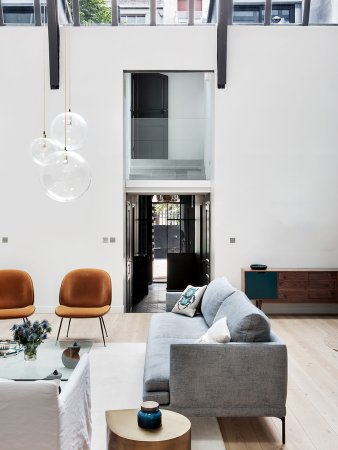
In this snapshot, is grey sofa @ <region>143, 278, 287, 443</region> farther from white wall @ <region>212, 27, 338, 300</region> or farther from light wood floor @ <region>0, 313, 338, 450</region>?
white wall @ <region>212, 27, 338, 300</region>

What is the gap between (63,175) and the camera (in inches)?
155

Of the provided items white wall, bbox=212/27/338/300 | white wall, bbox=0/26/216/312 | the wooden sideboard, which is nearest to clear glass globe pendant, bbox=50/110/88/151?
white wall, bbox=0/26/216/312

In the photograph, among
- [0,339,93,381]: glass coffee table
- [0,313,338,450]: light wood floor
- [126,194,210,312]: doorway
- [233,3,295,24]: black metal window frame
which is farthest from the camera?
[126,194,210,312]: doorway

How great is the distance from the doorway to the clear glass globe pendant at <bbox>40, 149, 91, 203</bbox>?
5433mm

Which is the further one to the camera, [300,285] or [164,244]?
[164,244]

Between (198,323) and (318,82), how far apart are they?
526 centimetres

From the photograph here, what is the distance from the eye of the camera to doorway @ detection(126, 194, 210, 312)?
1003 centimetres

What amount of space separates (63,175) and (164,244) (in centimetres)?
955

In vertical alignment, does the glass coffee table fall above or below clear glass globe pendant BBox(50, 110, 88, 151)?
below

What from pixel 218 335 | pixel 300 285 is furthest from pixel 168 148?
pixel 218 335

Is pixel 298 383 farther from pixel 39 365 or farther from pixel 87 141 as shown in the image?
pixel 87 141

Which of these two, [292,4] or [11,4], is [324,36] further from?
[11,4]

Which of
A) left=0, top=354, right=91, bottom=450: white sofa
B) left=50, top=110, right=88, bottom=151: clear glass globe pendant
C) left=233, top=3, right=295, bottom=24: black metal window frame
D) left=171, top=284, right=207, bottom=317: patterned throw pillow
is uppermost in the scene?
left=233, top=3, right=295, bottom=24: black metal window frame

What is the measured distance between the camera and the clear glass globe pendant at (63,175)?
154 inches
